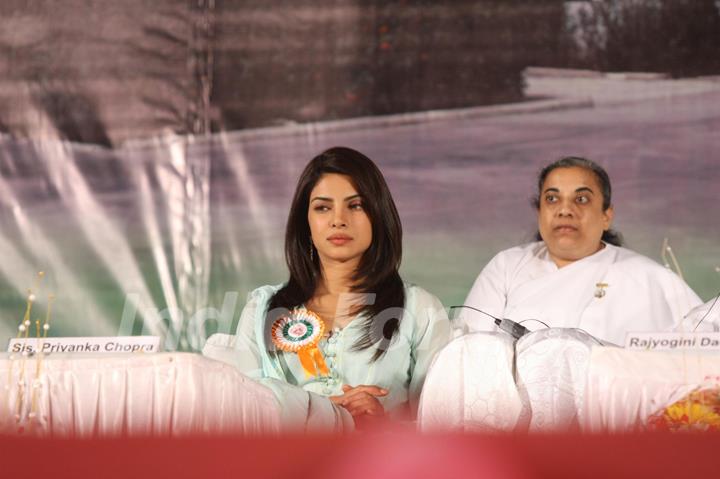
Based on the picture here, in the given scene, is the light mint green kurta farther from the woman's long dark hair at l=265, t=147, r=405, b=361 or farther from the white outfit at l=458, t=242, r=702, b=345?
the white outfit at l=458, t=242, r=702, b=345

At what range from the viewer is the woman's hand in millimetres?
2551

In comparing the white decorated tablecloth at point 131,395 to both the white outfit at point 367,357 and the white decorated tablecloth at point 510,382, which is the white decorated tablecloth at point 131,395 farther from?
the white outfit at point 367,357

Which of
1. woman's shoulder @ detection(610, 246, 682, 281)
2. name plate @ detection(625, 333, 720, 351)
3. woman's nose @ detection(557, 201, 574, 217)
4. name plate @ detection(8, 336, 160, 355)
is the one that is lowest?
name plate @ detection(8, 336, 160, 355)

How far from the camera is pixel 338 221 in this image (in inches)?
111

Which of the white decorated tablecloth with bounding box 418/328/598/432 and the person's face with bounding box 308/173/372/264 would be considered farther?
the person's face with bounding box 308/173/372/264

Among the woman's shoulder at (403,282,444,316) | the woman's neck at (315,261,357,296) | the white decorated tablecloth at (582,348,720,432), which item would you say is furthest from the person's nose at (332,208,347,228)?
the white decorated tablecloth at (582,348,720,432)

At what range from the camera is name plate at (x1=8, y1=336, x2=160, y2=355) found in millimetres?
2365

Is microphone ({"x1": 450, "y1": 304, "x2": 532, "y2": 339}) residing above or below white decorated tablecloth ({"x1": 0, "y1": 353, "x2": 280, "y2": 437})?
below

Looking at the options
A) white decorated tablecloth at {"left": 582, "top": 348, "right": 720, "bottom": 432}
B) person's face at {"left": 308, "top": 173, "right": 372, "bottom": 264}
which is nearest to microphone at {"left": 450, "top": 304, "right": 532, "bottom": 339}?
person's face at {"left": 308, "top": 173, "right": 372, "bottom": 264}

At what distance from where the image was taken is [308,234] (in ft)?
9.71

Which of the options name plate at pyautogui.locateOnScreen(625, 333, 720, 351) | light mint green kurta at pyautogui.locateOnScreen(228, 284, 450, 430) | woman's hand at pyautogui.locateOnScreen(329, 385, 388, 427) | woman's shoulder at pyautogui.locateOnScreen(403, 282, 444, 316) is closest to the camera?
name plate at pyautogui.locateOnScreen(625, 333, 720, 351)

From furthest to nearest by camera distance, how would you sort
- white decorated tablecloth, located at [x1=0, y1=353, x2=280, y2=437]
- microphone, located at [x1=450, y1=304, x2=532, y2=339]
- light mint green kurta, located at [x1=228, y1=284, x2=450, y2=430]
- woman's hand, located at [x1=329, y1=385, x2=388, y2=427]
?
1. microphone, located at [x1=450, y1=304, x2=532, y2=339]
2. light mint green kurta, located at [x1=228, y1=284, x2=450, y2=430]
3. woman's hand, located at [x1=329, y1=385, x2=388, y2=427]
4. white decorated tablecloth, located at [x1=0, y1=353, x2=280, y2=437]

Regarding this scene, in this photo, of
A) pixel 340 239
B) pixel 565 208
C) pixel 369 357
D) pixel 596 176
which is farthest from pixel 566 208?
pixel 369 357

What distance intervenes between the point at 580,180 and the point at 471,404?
1224 millimetres
